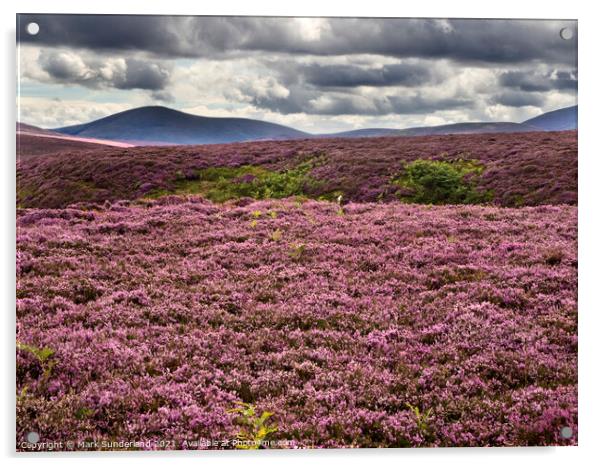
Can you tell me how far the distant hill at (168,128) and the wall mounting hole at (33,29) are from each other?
67.1 inches

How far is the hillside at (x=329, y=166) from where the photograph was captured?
35.0 ft

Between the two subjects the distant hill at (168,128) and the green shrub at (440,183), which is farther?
the green shrub at (440,183)

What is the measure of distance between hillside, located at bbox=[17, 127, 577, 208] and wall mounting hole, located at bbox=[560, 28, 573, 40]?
181cm

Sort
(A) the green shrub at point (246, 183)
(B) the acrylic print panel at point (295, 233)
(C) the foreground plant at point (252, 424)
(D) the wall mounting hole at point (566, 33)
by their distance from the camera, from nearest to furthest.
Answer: (C) the foreground plant at point (252, 424), (B) the acrylic print panel at point (295, 233), (D) the wall mounting hole at point (566, 33), (A) the green shrub at point (246, 183)

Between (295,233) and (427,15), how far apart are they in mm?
5179

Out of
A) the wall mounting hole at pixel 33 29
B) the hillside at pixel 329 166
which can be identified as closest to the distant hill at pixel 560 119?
the hillside at pixel 329 166

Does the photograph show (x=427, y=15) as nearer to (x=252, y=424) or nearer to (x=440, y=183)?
(x=440, y=183)

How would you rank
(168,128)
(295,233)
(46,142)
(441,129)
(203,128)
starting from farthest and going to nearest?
(295,233), (441,129), (203,128), (168,128), (46,142)

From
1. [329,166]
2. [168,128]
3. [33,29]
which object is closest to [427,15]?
[329,166]

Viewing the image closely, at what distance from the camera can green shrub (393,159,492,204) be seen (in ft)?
40.0

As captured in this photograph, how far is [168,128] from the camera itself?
9766 millimetres

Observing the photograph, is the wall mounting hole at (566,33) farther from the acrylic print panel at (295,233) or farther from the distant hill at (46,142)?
the distant hill at (46,142)

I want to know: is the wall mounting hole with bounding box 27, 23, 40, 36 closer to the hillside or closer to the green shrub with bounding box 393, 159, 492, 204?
the hillside

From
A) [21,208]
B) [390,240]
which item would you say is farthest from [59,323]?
[390,240]
